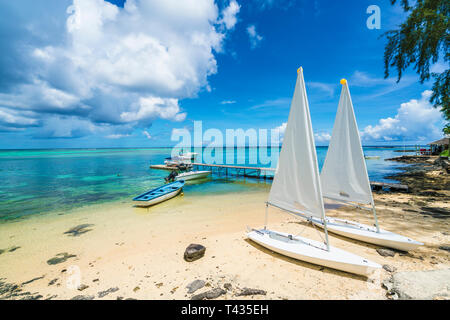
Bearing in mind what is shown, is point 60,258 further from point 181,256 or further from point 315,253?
point 315,253

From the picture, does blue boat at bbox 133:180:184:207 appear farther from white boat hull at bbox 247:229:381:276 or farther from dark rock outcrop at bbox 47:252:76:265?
white boat hull at bbox 247:229:381:276

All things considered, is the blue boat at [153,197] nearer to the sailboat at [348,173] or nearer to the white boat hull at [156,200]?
the white boat hull at [156,200]

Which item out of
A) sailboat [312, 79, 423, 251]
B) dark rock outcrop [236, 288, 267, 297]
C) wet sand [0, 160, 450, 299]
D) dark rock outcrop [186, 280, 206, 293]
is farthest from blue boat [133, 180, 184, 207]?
Answer: sailboat [312, 79, 423, 251]

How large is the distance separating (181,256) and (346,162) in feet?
28.0

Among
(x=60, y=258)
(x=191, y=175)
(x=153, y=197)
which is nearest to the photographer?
(x=60, y=258)

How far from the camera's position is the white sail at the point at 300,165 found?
231 inches

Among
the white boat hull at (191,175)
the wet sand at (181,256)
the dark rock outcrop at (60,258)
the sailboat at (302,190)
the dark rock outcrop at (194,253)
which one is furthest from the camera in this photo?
the white boat hull at (191,175)

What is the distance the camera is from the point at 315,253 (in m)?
5.77

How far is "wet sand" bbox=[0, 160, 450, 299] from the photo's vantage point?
513cm

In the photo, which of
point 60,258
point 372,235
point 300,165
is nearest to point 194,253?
point 300,165

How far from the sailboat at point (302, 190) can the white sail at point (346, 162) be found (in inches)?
119

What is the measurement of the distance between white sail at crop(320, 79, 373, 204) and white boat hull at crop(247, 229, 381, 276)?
3.14 metres

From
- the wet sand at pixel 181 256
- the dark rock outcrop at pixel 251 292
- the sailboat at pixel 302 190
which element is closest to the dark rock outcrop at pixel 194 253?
the wet sand at pixel 181 256
